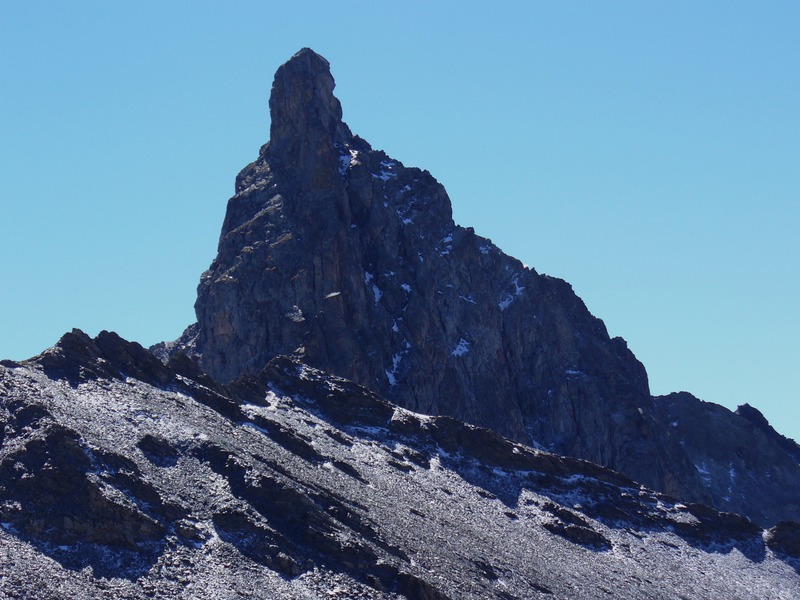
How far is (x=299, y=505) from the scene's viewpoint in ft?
276

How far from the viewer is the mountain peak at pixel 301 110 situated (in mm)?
179500

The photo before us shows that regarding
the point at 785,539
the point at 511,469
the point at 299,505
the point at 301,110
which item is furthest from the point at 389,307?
the point at 299,505

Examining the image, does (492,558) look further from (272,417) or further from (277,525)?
(272,417)

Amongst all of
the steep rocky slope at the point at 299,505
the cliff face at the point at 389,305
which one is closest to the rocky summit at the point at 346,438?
the steep rocky slope at the point at 299,505

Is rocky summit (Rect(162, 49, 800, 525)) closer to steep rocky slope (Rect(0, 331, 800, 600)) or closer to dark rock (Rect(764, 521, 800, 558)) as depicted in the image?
steep rocky slope (Rect(0, 331, 800, 600))

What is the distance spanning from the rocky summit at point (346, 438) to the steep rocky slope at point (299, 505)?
0.68 ft

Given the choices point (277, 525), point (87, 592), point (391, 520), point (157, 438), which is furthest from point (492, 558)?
point (87, 592)

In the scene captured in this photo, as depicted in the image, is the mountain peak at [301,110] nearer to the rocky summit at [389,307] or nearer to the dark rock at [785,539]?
the rocky summit at [389,307]

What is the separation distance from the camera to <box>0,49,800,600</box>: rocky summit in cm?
7531

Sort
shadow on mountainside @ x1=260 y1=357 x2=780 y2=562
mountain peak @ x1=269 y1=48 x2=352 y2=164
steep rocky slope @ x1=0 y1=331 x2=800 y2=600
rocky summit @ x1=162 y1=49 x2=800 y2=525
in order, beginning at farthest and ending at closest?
mountain peak @ x1=269 y1=48 x2=352 y2=164
rocky summit @ x1=162 y1=49 x2=800 y2=525
shadow on mountainside @ x1=260 y1=357 x2=780 y2=562
steep rocky slope @ x1=0 y1=331 x2=800 y2=600

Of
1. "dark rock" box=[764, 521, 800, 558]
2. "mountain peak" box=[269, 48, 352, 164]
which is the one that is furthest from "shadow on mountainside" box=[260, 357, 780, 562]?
"mountain peak" box=[269, 48, 352, 164]

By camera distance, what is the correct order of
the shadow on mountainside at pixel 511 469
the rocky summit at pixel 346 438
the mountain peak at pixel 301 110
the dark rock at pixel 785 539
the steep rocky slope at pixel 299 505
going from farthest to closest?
the mountain peak at pixel 301 110, the dark rock at pixel 785 539, the shadow on mountainside at pixel 511 469, the rocky summit at pixel 346 438, the steep rocky slope at pixel 299 505

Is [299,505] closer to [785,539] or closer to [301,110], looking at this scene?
[785,539]

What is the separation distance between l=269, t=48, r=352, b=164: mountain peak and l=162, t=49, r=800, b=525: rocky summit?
0.69ft
